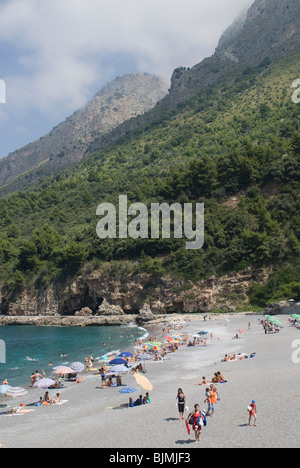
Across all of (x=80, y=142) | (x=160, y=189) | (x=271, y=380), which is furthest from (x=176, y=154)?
(x=80, y=142)

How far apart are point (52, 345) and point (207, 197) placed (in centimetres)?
3453

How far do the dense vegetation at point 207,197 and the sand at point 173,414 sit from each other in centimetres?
2339

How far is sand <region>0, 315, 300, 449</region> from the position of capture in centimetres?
1097

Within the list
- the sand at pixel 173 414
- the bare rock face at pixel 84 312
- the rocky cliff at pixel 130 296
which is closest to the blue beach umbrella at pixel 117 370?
the sand at pixel 173 414

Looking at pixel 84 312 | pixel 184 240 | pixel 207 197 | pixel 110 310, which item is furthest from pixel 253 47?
pixel 84 312

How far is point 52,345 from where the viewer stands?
37188mm

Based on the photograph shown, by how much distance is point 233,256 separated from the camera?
162 feet

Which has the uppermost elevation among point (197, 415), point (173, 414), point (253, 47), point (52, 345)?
point (253, 47)

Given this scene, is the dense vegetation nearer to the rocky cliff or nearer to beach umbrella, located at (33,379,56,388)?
the rocky cliff

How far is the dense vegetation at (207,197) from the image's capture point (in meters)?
50.1

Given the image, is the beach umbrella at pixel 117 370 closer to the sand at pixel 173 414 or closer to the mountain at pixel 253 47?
the sand at pixel 173 414

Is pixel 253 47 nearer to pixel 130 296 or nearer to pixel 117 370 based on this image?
pixel 130 296

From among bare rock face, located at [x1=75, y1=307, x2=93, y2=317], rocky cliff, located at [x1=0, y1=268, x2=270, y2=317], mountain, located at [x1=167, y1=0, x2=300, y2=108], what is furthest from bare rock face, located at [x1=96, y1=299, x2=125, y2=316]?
mountain, located at [x1=167, y1=0, x2=300, y2=108]

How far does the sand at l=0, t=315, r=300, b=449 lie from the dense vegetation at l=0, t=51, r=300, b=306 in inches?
921
